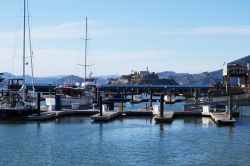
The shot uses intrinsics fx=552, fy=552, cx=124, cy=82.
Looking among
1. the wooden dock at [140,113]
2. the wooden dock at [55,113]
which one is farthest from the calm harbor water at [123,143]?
the wooden dock at [140,113]

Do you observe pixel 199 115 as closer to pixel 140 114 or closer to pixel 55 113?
pixel 140 114

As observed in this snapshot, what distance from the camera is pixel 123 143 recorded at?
48.4m

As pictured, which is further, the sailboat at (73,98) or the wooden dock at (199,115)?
the sailboat at (73,98)

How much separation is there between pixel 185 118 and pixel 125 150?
30.3m

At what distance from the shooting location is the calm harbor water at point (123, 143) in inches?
1583

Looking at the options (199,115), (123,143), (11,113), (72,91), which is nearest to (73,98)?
(72,91)

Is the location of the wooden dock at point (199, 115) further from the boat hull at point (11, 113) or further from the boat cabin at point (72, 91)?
the boat cabin at point (72, 91)

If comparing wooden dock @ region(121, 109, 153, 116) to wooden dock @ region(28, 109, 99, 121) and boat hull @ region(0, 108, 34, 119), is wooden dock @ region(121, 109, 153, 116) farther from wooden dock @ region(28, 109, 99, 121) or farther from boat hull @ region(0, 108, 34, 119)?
boat hull @ region(0, 108, 34, 119)

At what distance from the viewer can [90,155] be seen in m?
42.1

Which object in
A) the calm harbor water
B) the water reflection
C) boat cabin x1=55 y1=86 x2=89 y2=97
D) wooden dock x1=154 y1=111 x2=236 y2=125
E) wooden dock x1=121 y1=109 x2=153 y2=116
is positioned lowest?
the calm harbor water

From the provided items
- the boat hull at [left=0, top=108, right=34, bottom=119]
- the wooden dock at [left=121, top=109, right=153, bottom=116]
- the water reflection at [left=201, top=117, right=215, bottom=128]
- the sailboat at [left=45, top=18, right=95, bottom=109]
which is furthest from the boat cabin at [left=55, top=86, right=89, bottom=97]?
the water reflection at [left=201, top=117, right=215, bottom=128]

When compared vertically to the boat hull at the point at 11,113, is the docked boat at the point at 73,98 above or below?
above

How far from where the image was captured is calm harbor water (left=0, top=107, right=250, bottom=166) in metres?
40.2

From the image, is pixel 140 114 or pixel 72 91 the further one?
pixel 72 91
